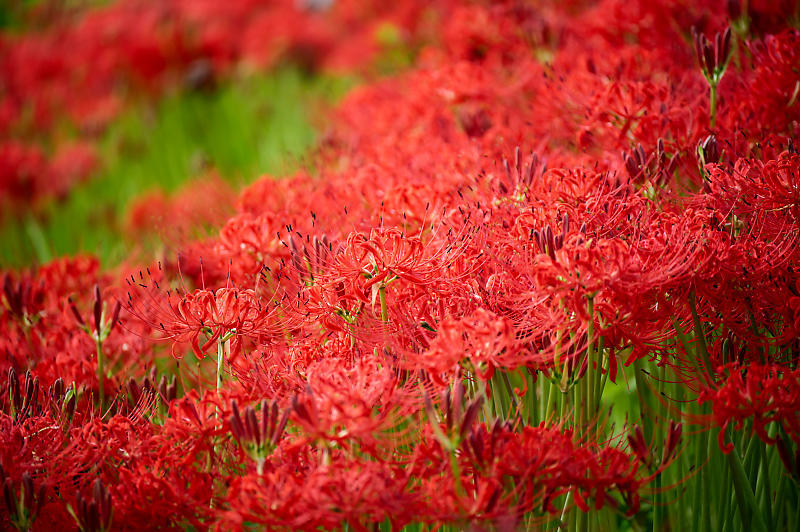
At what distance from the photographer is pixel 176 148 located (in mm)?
4938

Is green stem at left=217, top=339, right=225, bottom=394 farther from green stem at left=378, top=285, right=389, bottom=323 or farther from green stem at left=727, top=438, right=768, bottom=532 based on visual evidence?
green stem at left=727, top=438, right=768, bottom=532

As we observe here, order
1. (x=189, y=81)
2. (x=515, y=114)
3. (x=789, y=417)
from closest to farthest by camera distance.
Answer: (x=789, y=417)
(x=515, y=114)
(x=189, y=81)

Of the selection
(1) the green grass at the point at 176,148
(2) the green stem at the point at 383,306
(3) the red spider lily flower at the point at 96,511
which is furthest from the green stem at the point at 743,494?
(1) the green grass at the point at 176,148

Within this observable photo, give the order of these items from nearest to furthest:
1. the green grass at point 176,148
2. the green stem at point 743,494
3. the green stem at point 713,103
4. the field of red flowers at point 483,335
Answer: the field of red flowers at point 483,335 → the green stem at point 743,494 → the green stem at point 713,103 → the green grass at point 176,148

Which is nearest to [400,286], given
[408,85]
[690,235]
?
[690,235]

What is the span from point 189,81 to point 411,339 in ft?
14.4

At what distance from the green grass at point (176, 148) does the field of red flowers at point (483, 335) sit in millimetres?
1773

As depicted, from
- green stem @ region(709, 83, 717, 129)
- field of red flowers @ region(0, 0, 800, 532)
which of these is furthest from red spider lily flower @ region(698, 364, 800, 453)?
green stem @ region(709, 83, 717, 129)

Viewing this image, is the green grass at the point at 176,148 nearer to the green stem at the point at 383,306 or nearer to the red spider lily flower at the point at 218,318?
the red spider lily flower at the point at 218,318

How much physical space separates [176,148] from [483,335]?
13.6 feet

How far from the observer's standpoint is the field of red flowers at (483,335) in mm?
1200

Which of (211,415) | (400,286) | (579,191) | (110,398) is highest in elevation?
(579,191)

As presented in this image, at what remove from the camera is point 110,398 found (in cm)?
183

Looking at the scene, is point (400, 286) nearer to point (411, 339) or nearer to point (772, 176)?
point (411, 339)
